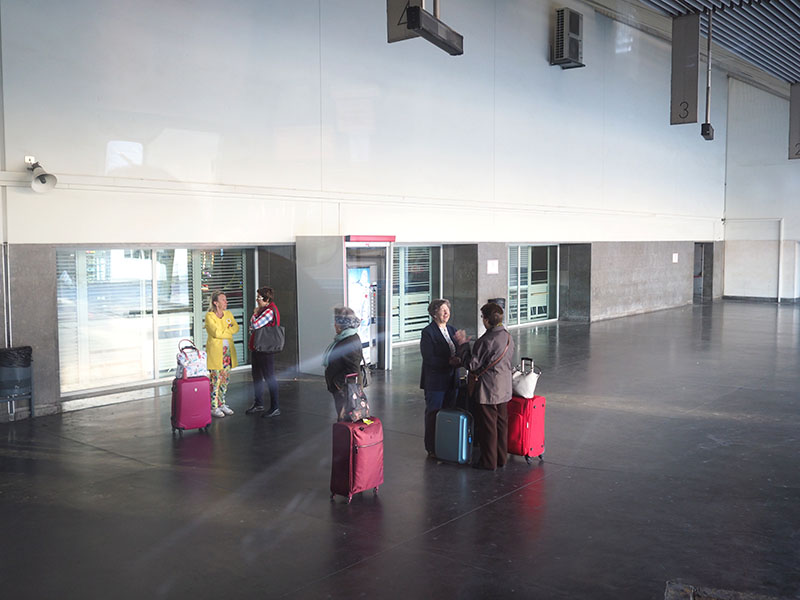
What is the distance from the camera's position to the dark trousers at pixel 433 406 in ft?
24.7

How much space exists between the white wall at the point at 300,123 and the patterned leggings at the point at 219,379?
228cm

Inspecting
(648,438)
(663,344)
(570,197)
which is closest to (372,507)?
(648,438)

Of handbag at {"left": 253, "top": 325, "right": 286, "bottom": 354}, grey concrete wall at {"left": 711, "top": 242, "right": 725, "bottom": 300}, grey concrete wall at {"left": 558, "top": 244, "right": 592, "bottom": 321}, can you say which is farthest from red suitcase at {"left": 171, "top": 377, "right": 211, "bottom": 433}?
grey concrete wall at {"left": 711, "top": 242, "right": 725, "bottom": 300}

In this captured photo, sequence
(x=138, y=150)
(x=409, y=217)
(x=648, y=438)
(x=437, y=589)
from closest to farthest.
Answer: (x=437, y=589) → (x=648, y=438) → (x=138, y=150) → (x=409, y=217)

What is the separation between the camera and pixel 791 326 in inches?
765

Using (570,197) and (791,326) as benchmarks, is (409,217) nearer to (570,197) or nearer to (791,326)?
(570,197)

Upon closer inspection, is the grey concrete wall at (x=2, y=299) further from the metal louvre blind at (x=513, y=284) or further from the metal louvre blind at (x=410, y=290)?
the metal louvre blind at (x=513, y=284)

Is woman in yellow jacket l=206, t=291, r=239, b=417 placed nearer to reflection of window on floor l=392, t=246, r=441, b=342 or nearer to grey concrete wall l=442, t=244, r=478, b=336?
reflection of window on floor l=392, t=246, r=441, b=342

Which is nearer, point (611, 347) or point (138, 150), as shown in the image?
point (138, 150)

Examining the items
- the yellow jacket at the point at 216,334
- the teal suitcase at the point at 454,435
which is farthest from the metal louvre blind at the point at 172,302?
the teal suitcase at the point at 454,435

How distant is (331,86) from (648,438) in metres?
7.83

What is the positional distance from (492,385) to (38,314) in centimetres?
596

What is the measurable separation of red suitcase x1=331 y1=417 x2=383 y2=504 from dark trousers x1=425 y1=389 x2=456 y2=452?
1.14m

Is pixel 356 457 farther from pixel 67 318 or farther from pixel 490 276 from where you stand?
pixel 490 276
